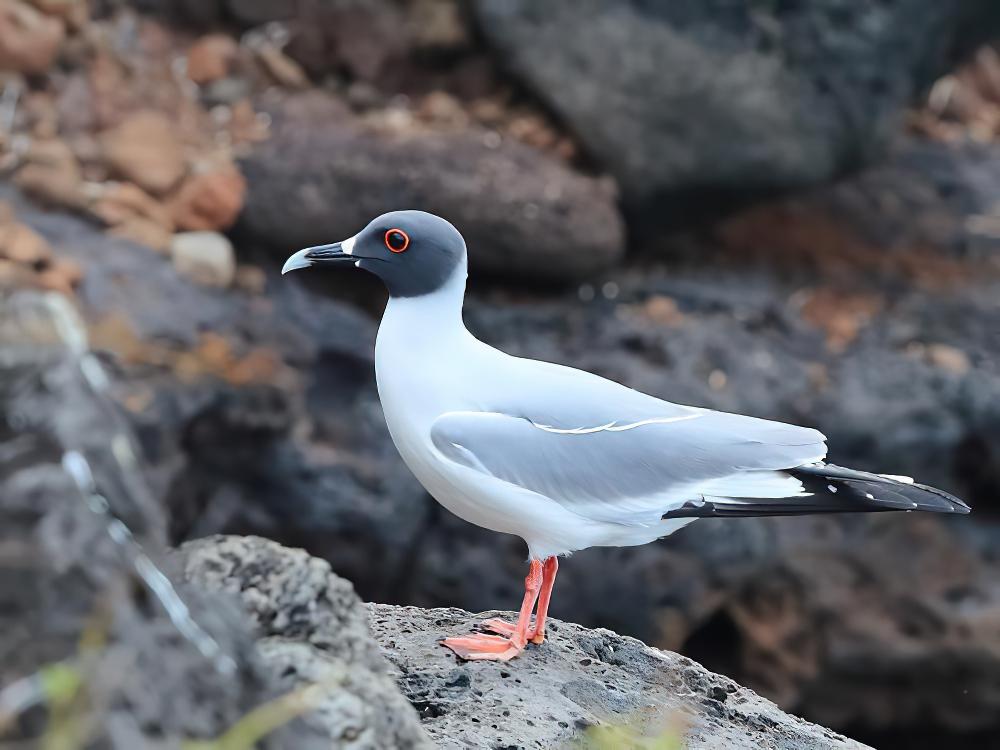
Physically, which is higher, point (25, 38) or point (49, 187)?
point (25, 38)

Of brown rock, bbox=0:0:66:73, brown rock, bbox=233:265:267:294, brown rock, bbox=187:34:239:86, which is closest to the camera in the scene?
brown rock, bbox=233:265:267:294

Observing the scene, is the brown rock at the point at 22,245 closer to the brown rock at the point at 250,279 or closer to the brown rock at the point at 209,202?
the brown rock at the point at 209,202

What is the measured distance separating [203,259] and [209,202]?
409 mm

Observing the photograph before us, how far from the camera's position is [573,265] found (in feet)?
21.2

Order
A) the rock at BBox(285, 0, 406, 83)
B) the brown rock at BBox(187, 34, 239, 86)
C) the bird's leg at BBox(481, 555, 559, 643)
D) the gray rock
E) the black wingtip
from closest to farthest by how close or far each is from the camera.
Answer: the gray rock
the black wingtip
the bird's leg at BBox(481, 555, 559, 643)
the brown rock at BBox(187, 34, 239, 86)
the rock at BBox(285, 0, 406, 83)

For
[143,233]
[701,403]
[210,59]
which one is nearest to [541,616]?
[701,403]

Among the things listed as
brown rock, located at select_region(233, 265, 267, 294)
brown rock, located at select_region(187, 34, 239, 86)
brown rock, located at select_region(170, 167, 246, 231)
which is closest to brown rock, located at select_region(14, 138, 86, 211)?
brown rock, located at select_region(170, 167, 246, 231)

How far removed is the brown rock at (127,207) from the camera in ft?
18.9

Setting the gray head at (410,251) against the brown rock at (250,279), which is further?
the brown rock at (250,279)

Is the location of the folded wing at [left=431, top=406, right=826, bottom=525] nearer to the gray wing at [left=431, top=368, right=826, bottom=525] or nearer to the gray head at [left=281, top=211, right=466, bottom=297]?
the gray wing at [left=431, top=368, right=826, bottom=525]

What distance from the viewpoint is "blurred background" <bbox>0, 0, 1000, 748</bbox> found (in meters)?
5.52

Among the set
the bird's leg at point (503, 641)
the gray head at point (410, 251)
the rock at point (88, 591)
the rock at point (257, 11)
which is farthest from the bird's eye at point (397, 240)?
the rock at point (257, 11)

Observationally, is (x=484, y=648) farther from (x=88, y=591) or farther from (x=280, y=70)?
(x=280, y=70)

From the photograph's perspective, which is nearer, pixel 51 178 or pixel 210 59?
pixel 51 178
